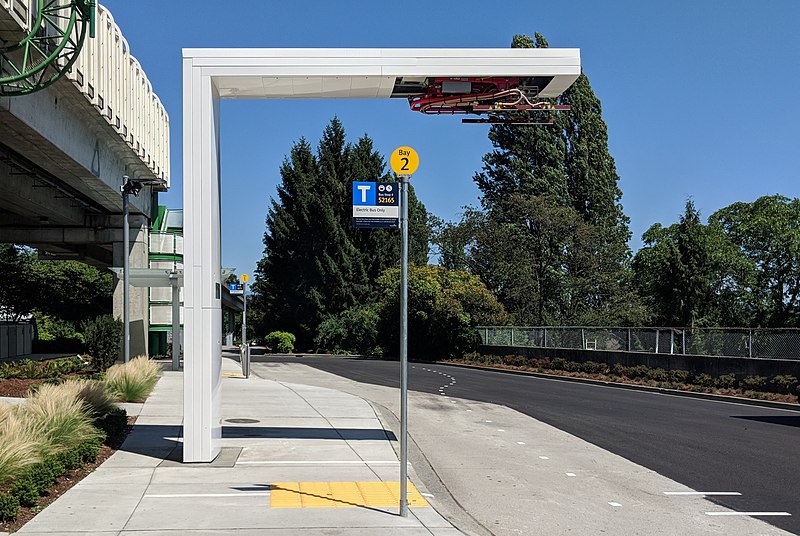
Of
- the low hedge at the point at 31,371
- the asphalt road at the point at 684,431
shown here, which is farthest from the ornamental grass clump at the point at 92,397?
the asphalt road at the point at 684,431

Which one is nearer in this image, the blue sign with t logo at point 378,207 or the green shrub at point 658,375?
the blue sign with t logo at point 378,207

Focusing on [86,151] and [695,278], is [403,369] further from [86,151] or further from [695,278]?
[695,278]

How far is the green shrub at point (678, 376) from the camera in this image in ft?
98.6

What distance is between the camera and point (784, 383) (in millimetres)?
25625

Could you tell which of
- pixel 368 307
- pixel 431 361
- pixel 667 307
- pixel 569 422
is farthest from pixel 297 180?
pixel 569 422

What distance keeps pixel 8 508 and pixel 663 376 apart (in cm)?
2608

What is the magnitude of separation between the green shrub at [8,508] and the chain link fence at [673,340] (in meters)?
23.2

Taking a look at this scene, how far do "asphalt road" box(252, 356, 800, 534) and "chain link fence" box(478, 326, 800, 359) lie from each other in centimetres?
278

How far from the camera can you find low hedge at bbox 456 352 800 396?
26.0m

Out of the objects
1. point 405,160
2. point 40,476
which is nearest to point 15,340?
point 40,476

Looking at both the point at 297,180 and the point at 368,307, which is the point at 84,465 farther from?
the point at 297,180

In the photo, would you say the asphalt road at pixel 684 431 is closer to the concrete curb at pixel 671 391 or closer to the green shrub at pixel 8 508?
the concrete curb at pixel 671 391

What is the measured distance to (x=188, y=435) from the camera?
1212 cm

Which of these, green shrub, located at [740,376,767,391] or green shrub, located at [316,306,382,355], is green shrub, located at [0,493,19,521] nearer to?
green shrub, located at [740,376,767,391]
